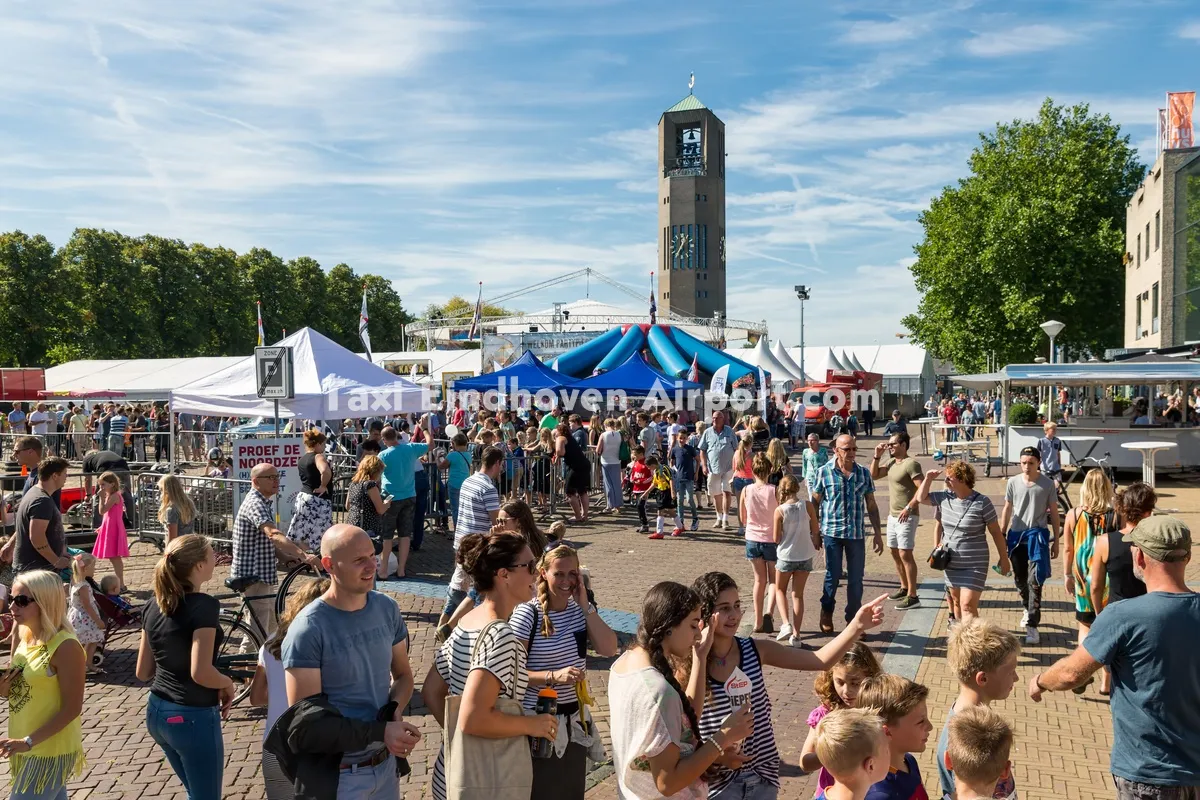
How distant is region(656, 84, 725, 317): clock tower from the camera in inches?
3536

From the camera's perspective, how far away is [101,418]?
25297 mm

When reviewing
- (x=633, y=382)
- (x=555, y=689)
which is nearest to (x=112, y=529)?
(x=555, y=689)

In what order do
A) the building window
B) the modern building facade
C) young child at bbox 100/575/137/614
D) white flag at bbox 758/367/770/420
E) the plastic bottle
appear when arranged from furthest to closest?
1. the building window
2. the modern building facade
3. white flag at bbox 758/367/770/420
4. young child at bbox 100/575/137/614
5. the plastic bottle

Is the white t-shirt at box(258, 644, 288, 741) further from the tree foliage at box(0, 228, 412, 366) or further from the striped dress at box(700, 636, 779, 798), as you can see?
the tree foliage at box(0, 228, 412, 366)

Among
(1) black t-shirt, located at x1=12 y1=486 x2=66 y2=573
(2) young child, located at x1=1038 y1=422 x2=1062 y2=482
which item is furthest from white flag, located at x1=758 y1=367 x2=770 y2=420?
(1) black t-shirt, located at x1=12 y1=486 x2=66 y2=573

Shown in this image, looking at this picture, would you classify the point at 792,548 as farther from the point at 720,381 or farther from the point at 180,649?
the point at 720,381

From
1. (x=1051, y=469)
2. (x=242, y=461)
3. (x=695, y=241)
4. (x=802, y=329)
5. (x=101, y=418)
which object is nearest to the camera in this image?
(x=242, y=461)

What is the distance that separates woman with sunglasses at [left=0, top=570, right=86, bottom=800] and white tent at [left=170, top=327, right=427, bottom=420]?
9.55 m

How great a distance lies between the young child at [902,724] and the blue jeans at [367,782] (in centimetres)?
170

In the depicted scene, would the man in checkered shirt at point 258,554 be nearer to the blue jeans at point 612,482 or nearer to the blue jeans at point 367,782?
the blue jeans at point 367,782

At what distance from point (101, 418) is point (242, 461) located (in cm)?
1780

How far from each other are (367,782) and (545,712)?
67cm

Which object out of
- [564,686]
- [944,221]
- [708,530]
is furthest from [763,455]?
[944,221]

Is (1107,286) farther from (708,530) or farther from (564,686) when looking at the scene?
(564,686)
